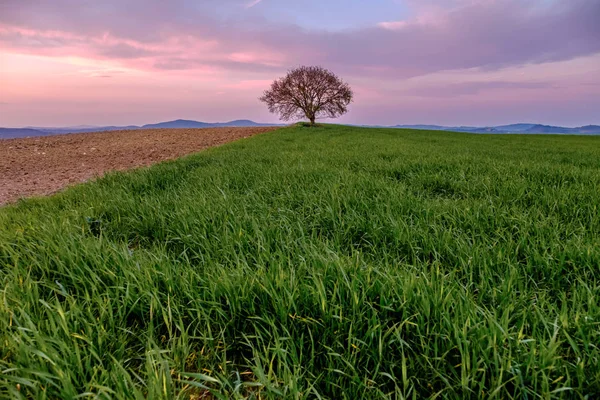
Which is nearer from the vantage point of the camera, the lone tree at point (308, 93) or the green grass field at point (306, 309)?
the green grass field at point (306, 309)

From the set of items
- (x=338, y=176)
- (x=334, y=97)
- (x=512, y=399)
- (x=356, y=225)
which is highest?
(x=334, y=97)

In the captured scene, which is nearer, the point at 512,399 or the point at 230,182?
the point at 512,399

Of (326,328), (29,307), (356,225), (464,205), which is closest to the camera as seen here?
(326,328)

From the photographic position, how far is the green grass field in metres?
1.16

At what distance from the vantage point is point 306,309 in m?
1.53

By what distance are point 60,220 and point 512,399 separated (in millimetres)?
4112

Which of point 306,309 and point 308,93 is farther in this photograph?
point 308,93

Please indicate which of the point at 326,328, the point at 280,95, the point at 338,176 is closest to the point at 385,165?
the point at 338,176

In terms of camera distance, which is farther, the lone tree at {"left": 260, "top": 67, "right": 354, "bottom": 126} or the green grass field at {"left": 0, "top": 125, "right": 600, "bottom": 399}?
the lone tree at {"left": 260, "top": 67, "right": 354, "bottom": 126}

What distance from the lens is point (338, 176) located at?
17.0 feet

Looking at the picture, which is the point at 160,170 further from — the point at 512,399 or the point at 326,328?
the point at 512,399

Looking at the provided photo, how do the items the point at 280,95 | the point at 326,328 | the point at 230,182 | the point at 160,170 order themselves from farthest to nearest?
the point at 280,95 < the point at 160,170 < the point at 230,182 < the point at 326,328

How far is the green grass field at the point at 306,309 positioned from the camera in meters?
1.16

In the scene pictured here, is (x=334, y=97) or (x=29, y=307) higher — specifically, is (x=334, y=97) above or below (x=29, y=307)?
above
